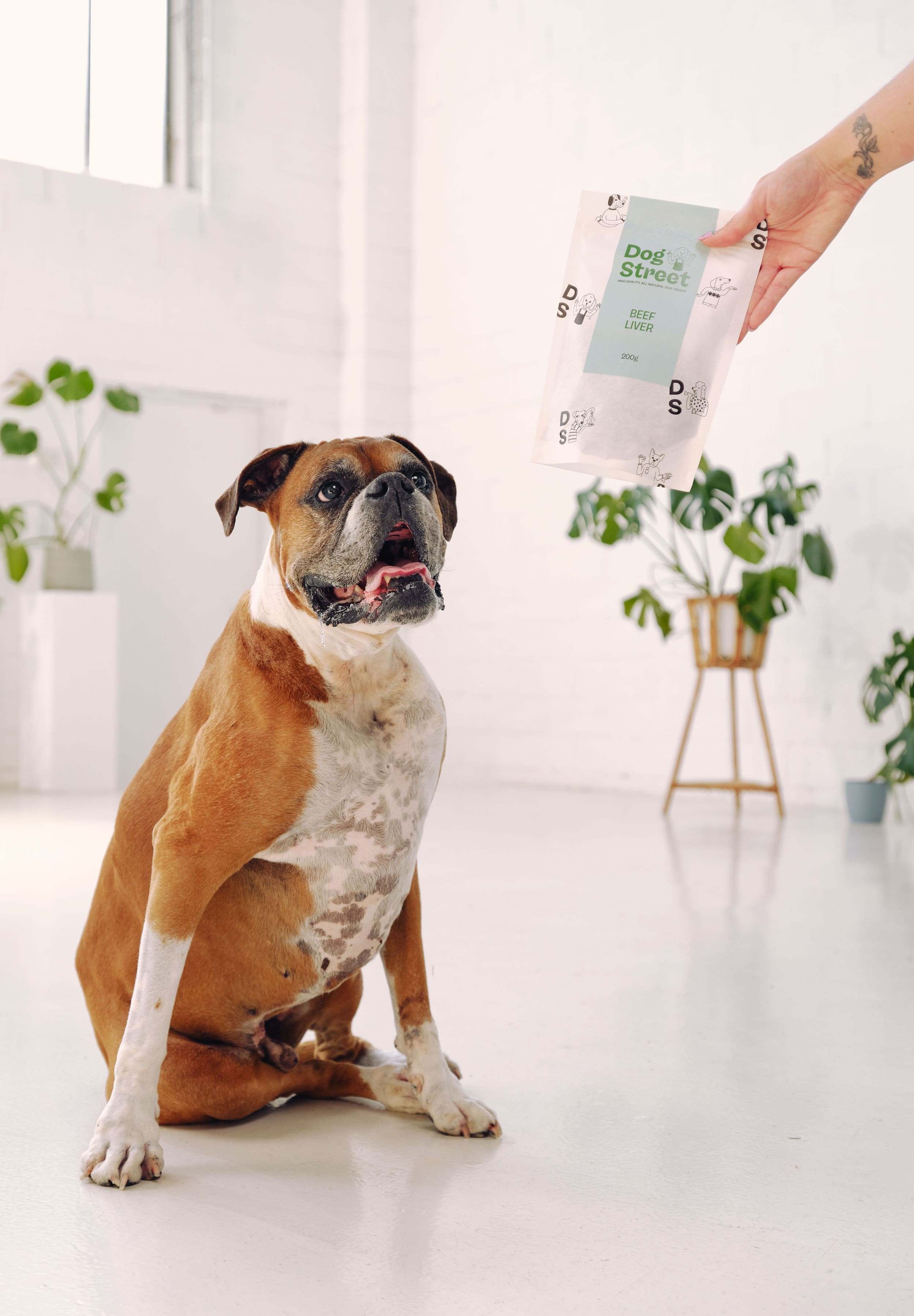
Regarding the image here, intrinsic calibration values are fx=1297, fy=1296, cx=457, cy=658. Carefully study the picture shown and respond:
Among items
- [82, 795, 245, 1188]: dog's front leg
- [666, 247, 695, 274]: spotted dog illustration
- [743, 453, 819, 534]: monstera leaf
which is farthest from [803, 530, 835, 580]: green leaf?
[82, 795, 245, 1188]: dog's front leg

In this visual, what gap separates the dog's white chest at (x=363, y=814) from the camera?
148 cm

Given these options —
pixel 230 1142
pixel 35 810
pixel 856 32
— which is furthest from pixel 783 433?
pixel 230 1142

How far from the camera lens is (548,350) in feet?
20.3

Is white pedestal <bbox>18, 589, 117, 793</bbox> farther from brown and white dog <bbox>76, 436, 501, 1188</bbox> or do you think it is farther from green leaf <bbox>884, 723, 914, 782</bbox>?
brown and white dog <bbox>76, 436, 501, 1188</bbox>

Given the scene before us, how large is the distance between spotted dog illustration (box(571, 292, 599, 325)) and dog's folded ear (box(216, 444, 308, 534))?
1.23 feet

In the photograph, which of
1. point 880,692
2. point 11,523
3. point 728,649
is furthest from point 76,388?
point 880,692

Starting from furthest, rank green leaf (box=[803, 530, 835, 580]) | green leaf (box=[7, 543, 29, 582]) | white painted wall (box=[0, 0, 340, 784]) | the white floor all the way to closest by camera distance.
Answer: white painted wall (box=[0, 0, 340, 784])
green leaf (box=[7, 543, 29, 582])
green leaf (box=[803, 530, 835, 580])
the white floor

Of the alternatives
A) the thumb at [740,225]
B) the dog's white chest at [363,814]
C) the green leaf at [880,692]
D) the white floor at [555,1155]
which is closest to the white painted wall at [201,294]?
the green leaf at [880,692]

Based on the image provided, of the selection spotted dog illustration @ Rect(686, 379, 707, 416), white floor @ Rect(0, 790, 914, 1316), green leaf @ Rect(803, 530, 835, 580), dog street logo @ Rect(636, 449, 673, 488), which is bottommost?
white floor @ Rect(0, 790, 914, 1316)

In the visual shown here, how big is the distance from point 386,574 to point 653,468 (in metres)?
0.35

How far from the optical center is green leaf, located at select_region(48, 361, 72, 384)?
253 inches

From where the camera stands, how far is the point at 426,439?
7906 millimetres

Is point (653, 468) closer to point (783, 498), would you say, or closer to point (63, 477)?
point (783, 498)

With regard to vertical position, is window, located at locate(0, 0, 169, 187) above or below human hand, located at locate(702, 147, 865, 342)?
above
